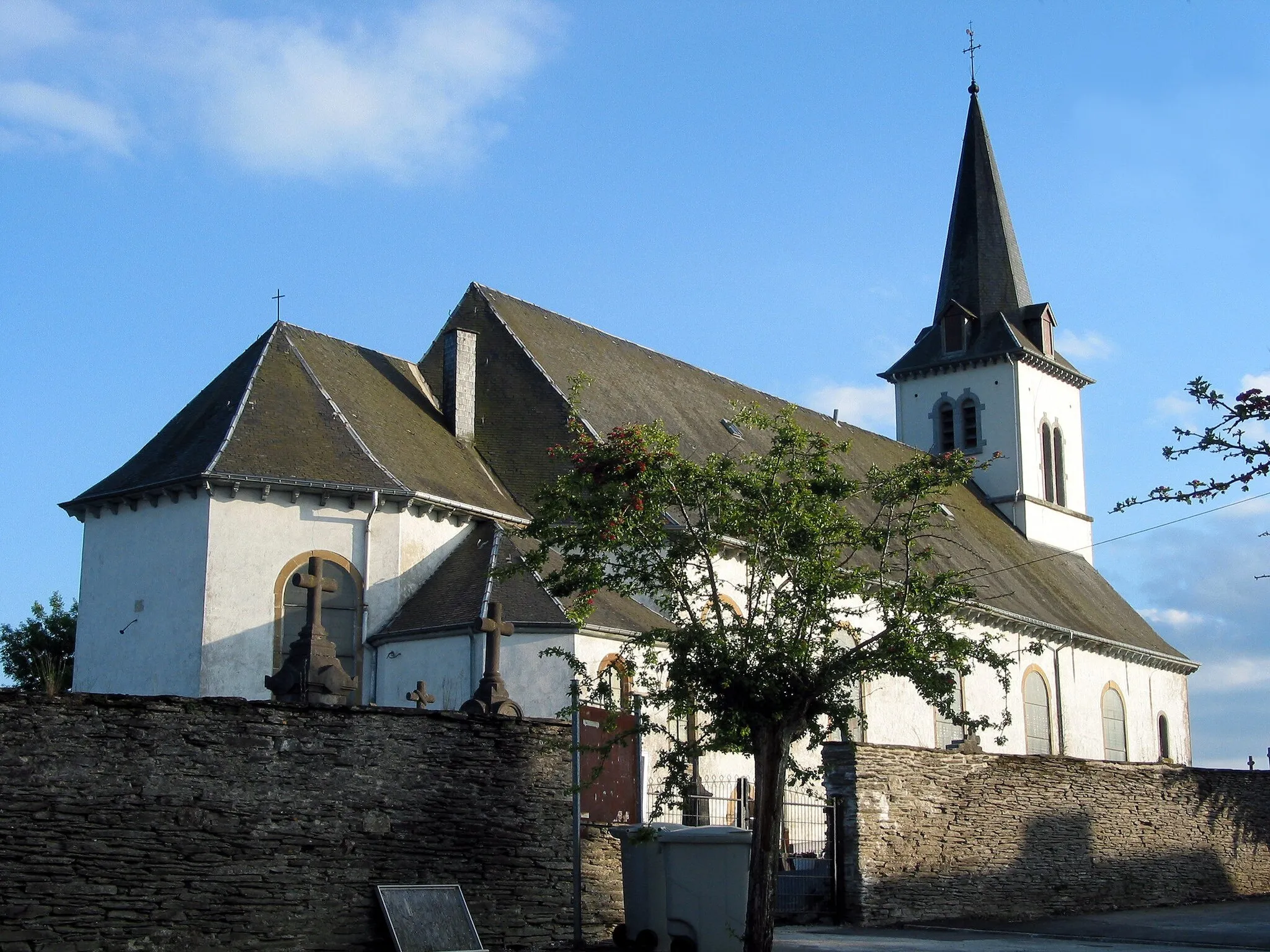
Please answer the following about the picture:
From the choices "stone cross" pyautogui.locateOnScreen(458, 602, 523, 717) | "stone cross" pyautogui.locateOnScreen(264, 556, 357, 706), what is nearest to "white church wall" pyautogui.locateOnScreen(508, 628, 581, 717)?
"stone cross" pyautogui.locateOnScreen(458, 602, 523, 717)

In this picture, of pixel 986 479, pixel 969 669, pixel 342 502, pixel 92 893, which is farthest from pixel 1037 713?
pixel 92 893

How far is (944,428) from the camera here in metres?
44.3

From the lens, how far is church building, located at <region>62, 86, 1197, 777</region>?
22859mm

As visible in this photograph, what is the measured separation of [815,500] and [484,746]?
3.97 meters

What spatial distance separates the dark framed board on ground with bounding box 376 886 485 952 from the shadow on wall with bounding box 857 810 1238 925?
510cm

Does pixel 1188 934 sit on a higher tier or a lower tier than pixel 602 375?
lower

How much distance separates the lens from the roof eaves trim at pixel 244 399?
75.8 ft

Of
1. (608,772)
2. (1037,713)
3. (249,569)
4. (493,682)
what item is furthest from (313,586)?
(1037,713)

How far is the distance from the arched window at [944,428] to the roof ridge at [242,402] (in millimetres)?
23355

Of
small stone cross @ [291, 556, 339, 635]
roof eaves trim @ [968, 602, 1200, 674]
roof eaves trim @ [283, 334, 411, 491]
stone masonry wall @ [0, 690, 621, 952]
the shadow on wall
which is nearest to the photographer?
stone masonry wall @ [0, 690, 621, 952]

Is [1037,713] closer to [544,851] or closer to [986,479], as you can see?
[986,479]

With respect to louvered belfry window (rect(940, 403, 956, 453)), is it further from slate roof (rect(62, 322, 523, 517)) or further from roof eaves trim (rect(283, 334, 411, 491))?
roof eaves trim (rect(283, 334, 411, 491))

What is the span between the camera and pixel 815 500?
1431cm

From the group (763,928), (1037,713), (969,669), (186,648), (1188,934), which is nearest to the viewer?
(763,928)
